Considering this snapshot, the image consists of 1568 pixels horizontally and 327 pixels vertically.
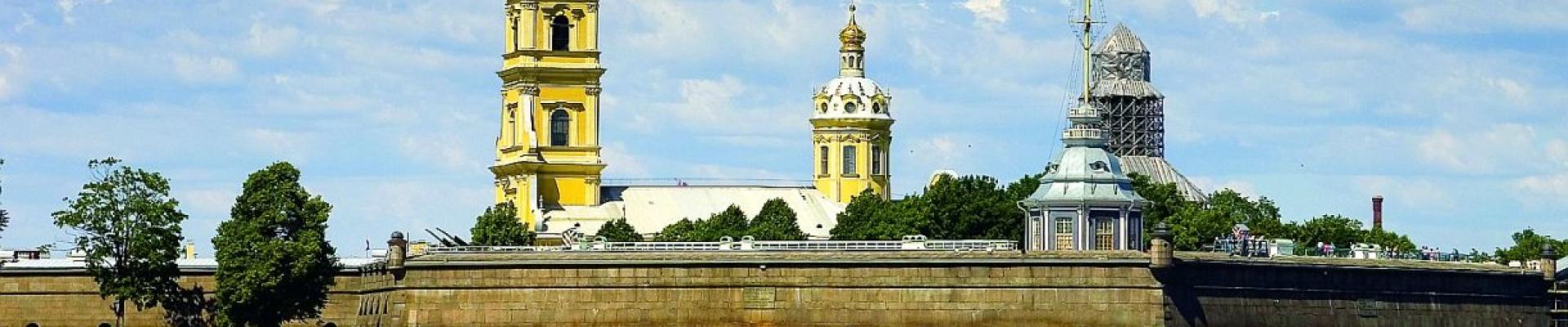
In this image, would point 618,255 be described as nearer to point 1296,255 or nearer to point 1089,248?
point 1089,248

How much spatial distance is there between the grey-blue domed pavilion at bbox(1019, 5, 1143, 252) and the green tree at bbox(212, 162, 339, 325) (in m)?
24.7

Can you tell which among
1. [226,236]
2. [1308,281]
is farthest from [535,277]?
[1308,281]

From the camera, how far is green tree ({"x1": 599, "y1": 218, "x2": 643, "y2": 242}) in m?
184

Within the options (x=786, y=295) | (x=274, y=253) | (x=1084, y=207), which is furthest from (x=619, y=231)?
(x=786, y=295)

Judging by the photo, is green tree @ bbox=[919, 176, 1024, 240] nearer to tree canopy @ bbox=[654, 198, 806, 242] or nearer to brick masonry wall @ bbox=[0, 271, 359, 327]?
tree canopy @ bbox=[654, 198, 806, 242]

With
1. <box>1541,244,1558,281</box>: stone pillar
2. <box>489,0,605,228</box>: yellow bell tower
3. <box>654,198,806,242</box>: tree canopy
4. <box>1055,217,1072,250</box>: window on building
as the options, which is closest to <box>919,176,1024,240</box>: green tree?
<box>654,198,806,242</box>: tree canopy

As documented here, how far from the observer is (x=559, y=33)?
641 feet

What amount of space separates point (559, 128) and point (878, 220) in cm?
1949

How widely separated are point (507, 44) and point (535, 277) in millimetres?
57186

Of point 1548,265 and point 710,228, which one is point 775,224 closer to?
point 710,228

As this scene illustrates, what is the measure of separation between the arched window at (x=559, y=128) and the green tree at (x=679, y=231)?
676 centimetres

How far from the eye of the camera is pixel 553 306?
140 meters

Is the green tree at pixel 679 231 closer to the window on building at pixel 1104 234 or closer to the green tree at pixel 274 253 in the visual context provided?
the green tree at pixel 274 253

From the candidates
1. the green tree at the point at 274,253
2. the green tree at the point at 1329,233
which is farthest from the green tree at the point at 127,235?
the green tree at the point at 1329,233
